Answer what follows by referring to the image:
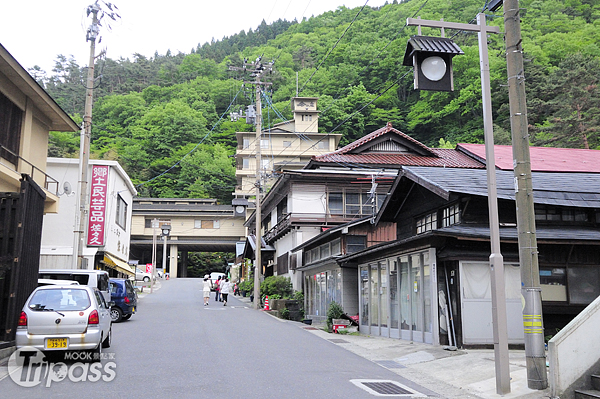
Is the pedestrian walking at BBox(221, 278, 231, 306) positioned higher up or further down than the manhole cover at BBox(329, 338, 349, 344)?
higher up

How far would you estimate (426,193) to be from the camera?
17.7 meters

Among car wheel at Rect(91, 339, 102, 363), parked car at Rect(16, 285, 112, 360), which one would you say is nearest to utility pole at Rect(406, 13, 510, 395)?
parked car at Rect(16, 285, 112, 360)

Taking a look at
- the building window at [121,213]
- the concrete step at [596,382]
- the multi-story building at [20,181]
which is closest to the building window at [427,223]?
the concrete step at [596,382]

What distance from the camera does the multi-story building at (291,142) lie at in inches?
2613

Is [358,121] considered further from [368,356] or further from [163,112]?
[368,356]

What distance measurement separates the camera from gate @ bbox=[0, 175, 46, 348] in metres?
11.2

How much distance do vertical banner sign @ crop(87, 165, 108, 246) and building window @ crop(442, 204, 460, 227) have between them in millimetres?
20417

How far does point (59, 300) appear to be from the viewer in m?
10.5

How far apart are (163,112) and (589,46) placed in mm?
46176

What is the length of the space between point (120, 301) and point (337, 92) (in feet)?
128

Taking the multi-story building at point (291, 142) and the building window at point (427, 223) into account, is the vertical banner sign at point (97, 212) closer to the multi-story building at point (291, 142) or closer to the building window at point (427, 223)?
the building window at point (427, 223)

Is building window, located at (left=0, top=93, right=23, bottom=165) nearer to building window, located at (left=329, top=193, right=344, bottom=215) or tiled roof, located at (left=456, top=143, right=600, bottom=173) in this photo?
tiled roof, located at (left=456, top=143, right=600, bottom=173)

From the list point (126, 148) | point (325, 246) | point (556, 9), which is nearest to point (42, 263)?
point (325, 246)

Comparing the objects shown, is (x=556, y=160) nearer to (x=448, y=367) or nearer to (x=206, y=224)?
(x=448, y=367)
